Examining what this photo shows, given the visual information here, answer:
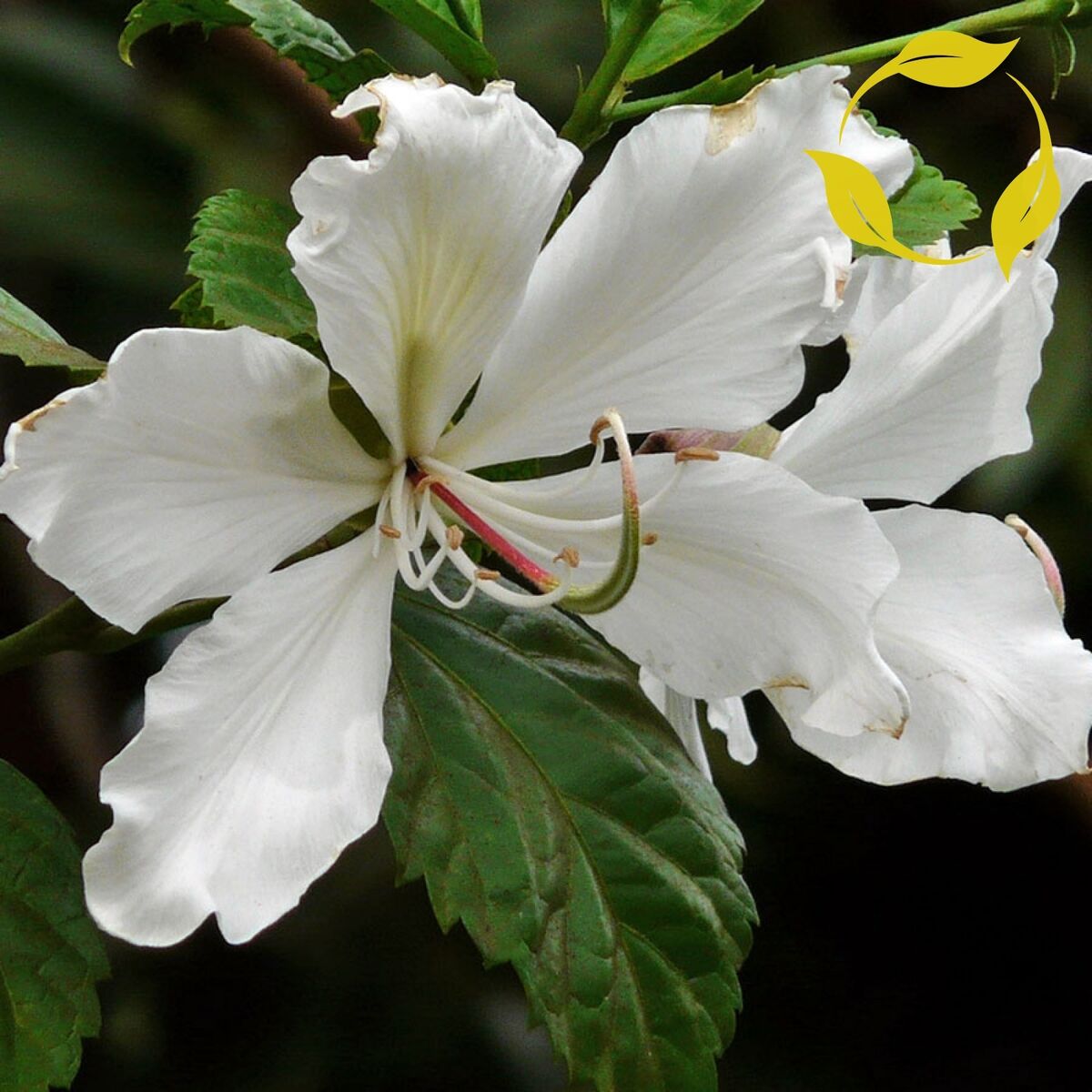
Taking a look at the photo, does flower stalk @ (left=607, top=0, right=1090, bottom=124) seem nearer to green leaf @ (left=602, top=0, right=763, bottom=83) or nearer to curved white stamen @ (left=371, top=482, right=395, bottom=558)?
green leaf @ (left=602, top=0, right=763, bottom=83)

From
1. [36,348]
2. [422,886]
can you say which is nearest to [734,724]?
[36,348]

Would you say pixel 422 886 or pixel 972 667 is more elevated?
pixel 972 667

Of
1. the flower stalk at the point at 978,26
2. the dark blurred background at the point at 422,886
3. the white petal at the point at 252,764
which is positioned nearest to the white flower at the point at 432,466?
the white petal at the point at 252,764

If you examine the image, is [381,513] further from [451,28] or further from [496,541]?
[451,28]

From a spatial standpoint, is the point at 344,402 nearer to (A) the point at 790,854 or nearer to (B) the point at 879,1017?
(A) the point at 790,854

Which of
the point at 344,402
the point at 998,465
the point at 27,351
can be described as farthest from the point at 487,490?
the point at 998,465

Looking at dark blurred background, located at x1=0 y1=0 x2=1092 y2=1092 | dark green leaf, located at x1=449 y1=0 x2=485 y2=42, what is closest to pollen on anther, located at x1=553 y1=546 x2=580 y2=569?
dark green leaf, located at x1=449 y1=0 x2=485 y2=42
